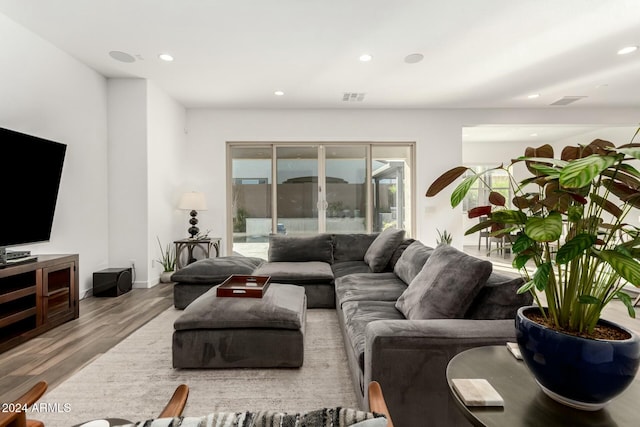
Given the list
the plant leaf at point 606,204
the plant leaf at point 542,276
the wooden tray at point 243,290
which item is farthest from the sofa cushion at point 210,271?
the plant leaf at point 606,204

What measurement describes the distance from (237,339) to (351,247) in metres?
2.15

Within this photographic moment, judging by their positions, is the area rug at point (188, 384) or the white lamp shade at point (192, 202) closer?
the area rug at point (188, 384)

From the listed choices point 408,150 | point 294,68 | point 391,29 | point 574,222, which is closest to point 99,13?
point 294,68

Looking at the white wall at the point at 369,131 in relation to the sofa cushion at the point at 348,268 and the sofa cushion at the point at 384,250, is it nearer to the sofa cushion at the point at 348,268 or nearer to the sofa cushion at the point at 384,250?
the sofa cushion at the point at 348,268

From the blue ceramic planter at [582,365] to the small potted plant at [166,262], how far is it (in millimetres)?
4582

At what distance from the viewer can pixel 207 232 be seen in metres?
5.35

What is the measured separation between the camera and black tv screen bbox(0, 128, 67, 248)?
99.5 inches

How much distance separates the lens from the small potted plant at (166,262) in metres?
4.46

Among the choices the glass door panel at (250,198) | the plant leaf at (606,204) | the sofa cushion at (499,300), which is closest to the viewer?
the plant leaf at (606,204)

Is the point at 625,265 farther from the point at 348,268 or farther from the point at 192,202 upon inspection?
the point at 192,202

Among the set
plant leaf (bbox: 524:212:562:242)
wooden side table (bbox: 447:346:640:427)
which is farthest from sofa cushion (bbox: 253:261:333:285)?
plant leaf (bbox: 524:212:562:242)

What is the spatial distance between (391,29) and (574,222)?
9.30 ft

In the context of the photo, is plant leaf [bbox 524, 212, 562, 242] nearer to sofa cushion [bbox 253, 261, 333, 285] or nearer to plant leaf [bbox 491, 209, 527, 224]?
plant leaf [bbox 491, 209, 527, 224]

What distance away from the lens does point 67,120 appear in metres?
3.51
